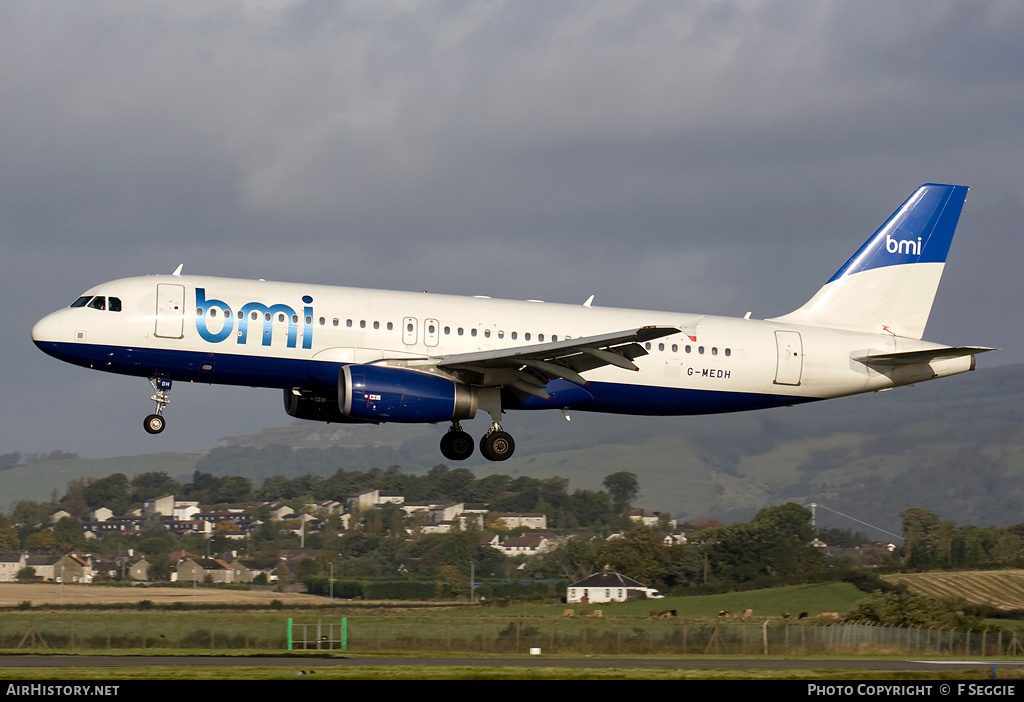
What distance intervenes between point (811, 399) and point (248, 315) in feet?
58.5

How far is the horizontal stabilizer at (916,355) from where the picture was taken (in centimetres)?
3831

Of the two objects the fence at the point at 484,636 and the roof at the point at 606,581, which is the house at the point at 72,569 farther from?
the roof at the point at 606,581

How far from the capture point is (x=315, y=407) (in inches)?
1489

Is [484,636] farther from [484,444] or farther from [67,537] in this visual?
[67,537]

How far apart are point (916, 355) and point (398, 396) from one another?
53.6ft

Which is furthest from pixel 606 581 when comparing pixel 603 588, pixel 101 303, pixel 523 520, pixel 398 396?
pixel 523 520

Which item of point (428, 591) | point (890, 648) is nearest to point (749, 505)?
point (428, 591)

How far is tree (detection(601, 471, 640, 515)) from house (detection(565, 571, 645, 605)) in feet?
193

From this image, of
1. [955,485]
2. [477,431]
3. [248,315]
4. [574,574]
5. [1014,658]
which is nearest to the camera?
[248,315]

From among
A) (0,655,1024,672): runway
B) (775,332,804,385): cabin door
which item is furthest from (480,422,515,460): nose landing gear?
(775,332,804,385): cabin door

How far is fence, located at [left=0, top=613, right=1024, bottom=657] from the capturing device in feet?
126

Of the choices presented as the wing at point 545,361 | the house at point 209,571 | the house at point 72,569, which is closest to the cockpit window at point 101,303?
the wing at point 545,361

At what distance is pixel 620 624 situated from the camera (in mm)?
41500
